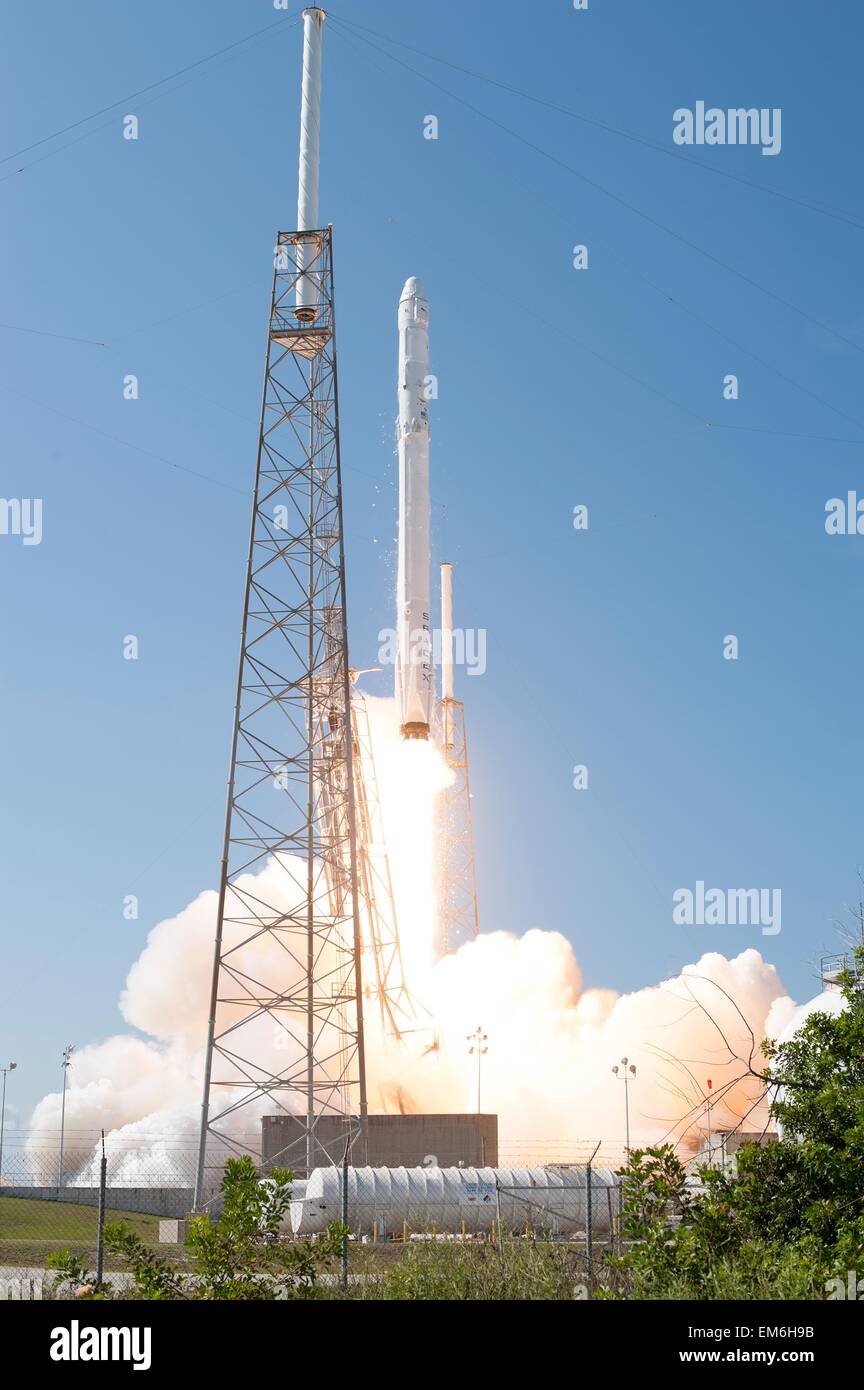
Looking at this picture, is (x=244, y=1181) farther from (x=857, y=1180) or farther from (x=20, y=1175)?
(x=20, y=1175)

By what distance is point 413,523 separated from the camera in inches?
1882

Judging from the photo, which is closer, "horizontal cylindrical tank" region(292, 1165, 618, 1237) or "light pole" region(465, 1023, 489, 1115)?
"horizontal cylindrical tank" region(292, 1165, 618, 1237)

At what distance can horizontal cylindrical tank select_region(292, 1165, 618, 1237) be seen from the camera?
3272cm

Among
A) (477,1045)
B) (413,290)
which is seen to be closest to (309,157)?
(413,290)

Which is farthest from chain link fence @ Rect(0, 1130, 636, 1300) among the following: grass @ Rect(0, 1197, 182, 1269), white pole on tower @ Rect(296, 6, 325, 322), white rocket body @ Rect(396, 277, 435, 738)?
white pole on tower @ Rect(296, 6, 325, 322)

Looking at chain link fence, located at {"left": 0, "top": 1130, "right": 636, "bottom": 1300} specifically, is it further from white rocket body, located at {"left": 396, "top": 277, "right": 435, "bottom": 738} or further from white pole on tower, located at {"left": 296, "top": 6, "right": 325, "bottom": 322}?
white pole on tower, located at {"left": 296, "top": 6, "right": 325, "bottom": 322}

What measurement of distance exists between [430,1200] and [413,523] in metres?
22.8

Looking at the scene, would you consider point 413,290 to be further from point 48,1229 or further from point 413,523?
point 48,1229
